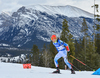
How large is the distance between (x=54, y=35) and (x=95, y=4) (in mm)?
32037

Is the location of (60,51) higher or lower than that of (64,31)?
lower

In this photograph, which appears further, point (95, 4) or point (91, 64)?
point (95, 4)

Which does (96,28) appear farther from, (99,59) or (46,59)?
(46,59)

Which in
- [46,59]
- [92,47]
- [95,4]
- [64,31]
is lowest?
[46,59]

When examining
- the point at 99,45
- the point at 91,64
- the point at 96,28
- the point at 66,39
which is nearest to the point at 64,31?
the point at 66,39

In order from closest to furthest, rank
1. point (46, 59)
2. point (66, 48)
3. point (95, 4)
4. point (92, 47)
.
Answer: point (66, 48), point (92, 47), point (95, 4), point (46, 59)

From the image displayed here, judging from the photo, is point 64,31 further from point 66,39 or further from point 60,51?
point 60,51

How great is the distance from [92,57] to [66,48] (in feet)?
94.3

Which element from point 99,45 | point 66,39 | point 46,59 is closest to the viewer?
point 66,39

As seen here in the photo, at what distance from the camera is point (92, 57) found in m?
35.7

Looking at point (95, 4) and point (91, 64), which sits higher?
point (95, 4)

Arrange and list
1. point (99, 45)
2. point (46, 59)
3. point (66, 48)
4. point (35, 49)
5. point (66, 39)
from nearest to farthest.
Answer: point (66, 48), point (66, 39), point (99, 45), point (46, 59), point (35, 49)

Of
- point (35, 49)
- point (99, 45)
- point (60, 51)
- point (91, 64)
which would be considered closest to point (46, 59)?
point (35, 49)

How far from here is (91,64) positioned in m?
35.4
